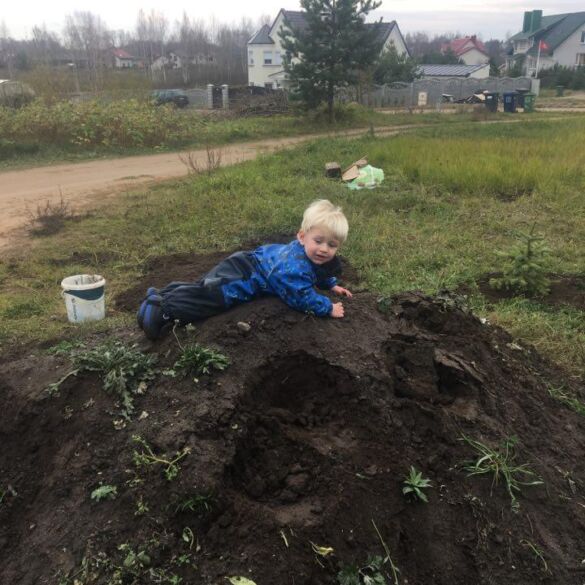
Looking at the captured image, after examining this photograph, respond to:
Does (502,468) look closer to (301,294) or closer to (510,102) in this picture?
(301,294)

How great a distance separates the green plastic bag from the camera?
988cm

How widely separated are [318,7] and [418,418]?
67.6 ft

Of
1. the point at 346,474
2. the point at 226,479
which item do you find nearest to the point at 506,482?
the point at 346,474

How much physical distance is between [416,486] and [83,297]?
10.8ft

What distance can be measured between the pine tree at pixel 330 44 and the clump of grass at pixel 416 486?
2058 cm

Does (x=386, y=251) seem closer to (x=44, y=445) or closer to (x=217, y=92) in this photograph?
(x=44, y=445)

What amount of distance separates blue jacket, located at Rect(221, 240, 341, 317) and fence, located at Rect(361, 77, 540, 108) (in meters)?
31.2

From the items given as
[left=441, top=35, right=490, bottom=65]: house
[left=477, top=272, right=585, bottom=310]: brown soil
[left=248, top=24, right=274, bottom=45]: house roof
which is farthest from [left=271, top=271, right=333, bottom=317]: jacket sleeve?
[left=441, top=35, right=490, bottom=65]: house

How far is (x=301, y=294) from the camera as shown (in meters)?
3.27

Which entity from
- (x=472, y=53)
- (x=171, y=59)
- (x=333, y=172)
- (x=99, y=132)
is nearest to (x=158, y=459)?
(x=333, y=172)

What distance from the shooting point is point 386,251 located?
6535 mm

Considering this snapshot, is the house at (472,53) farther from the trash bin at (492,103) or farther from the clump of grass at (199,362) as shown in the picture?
the clump of grass at (199,362)

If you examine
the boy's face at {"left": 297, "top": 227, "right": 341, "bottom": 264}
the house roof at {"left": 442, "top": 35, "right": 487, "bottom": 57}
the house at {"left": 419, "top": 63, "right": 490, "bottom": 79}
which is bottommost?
the boy's face at {"left": 297, "top": 227, "right": 341, "bottom": 264}

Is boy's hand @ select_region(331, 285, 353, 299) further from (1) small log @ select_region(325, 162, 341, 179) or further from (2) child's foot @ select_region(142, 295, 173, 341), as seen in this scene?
(1) small log @ select_region(325, 162, 341, 179)
